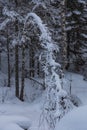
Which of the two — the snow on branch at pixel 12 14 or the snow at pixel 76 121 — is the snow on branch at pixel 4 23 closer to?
the snow on branch at pixel 12 14

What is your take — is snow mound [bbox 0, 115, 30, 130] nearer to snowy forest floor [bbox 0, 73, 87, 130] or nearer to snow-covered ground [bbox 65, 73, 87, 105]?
snowy forest floor [bbox 0, 73, 87, 130]

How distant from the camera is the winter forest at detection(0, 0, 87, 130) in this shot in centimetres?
987

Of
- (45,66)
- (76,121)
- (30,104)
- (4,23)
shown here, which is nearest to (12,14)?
(4,23)

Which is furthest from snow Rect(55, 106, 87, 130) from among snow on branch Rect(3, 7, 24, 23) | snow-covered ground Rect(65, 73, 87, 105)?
snow-covered ground Rect(65, 73, 87, 105)

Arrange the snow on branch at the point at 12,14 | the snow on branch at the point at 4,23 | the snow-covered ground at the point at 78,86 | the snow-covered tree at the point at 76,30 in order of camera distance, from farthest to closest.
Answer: the snow-covered tree at the point at 76,30 < the snow-covered ground at the point at 78,86 < the snow on branch at the point at 4,23 < the snow on branch at the point at 12,14

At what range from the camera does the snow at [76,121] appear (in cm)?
424

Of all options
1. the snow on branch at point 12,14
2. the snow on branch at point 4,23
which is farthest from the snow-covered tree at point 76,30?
the snow on branch at point 4,23

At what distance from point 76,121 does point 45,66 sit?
20.1 feet

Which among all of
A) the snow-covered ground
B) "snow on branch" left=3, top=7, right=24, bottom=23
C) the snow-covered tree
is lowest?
the snow-covered ground

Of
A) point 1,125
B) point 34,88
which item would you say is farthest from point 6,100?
point 1,125

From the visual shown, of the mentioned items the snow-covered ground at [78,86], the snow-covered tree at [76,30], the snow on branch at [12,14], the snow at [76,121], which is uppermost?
the snow at [76,121]

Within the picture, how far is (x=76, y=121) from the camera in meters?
4.31

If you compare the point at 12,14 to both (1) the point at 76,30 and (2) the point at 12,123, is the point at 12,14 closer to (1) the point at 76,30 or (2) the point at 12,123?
(1) the point at 76,30

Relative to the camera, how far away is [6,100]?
22.2 metres
